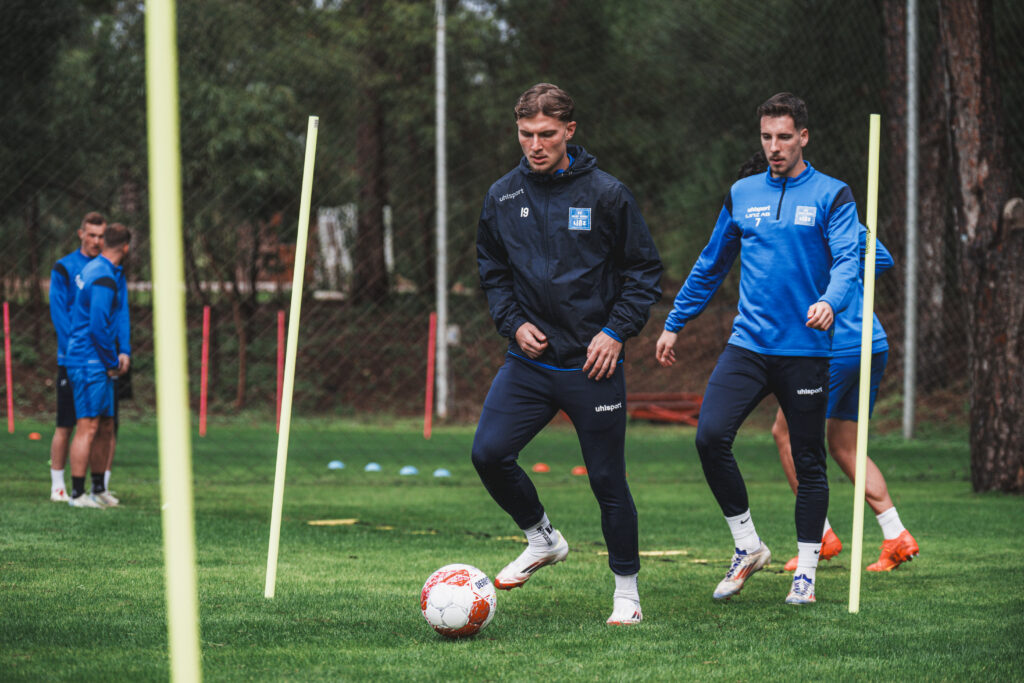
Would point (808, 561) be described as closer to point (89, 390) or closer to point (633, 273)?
point (633, 273)

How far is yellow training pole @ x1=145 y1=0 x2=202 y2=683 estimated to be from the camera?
4.93 ft

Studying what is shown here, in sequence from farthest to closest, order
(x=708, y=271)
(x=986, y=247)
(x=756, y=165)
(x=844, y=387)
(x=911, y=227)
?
(x=911, y=227) → (x=986, y=247) → (x=844, y=387) → (x=756, y=165) → (x=708, y=271)

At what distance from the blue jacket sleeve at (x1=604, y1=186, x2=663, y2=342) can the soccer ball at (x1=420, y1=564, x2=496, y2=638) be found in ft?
3.34

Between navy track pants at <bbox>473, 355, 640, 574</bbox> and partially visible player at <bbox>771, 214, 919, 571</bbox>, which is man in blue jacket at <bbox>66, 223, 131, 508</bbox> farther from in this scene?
partially visible player at <bbox>771, 214, 919, 571</bbox>

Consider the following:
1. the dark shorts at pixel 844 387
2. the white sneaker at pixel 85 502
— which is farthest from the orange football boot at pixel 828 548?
the white sneaker at pixel 85 502

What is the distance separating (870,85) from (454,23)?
587 cm

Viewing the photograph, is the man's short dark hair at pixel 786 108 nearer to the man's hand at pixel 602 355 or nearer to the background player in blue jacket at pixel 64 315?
the man's hand at pixel 602 355

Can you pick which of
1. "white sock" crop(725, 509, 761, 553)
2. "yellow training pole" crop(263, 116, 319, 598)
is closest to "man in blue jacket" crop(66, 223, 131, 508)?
"yellow training pole" crop(263, 116, 319, 598)

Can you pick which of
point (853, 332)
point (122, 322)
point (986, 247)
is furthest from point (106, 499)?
point (986, 247)

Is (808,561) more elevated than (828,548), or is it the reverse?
(808,561)

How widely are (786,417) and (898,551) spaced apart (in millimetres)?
1221

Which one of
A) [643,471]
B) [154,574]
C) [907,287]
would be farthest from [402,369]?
[154,574]

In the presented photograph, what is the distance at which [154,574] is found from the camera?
4.88m

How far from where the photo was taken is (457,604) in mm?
3832
